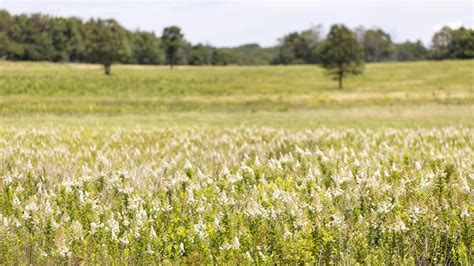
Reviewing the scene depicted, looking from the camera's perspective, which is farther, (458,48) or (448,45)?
(448,45)

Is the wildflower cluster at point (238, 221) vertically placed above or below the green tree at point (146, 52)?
below

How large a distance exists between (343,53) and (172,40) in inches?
3139

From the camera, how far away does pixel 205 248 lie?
18.8ft

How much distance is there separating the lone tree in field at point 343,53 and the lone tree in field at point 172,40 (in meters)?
72.5

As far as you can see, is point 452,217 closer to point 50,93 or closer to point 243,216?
point 243,216

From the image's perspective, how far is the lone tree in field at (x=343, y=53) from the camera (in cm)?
8806

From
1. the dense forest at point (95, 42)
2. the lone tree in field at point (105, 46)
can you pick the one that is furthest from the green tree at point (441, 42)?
the lone tree in field at point (105, 46)

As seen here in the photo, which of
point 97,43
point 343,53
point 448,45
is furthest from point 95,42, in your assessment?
point 448,45

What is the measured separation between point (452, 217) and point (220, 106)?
160ft

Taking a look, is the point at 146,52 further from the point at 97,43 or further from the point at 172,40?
the point at 97,43

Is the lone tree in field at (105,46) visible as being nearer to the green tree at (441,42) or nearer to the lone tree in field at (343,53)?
the lone tree in field at (343,53)

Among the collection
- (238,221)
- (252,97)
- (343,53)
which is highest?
(343,53)

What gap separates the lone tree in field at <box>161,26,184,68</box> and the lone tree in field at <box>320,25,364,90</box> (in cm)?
7247

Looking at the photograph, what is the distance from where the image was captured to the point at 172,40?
157 metres
